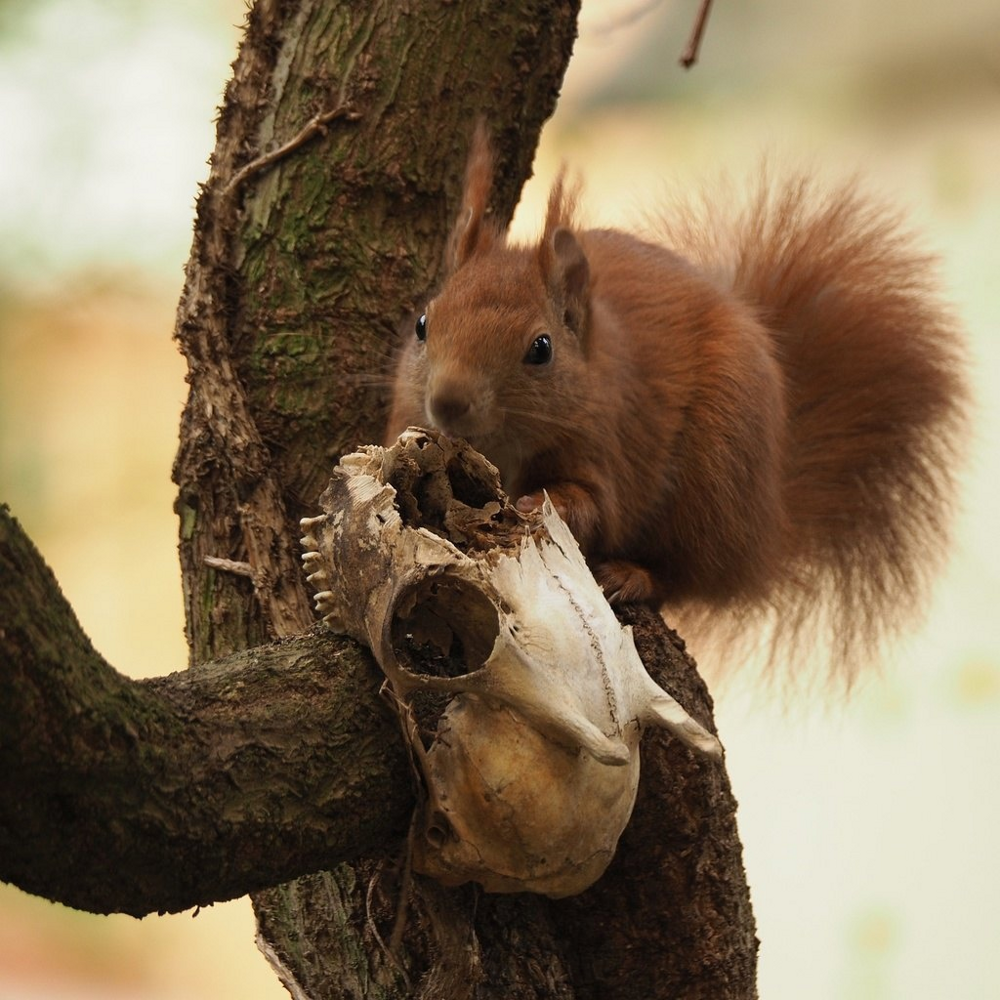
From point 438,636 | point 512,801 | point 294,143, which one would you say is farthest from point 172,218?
point 512,801

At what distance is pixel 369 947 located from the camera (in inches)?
60.9

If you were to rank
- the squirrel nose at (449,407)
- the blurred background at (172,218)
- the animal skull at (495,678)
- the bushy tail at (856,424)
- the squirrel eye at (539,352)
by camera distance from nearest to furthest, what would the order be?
the animal skull at (495,678), the squirrel nose at (449,407), the squirrel eye at (539,352), the bushy tail at (856,424), the blurred background at (172,218)

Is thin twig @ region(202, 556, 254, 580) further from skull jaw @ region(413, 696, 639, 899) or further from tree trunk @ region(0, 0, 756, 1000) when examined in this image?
skull jaw @ region(413, 696, 639, 899)

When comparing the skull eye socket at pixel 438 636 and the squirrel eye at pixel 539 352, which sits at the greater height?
the squirrel eye at pixel 539 352

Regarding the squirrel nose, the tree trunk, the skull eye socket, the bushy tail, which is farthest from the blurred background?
the skull eye socket

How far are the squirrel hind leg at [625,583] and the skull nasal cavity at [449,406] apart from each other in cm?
30

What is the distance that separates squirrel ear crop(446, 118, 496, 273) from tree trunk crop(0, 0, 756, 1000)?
86 mm

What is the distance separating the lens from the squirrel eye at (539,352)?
1841mm

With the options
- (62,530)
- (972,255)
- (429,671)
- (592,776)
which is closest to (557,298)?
(429,671)

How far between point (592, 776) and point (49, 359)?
9.35ft

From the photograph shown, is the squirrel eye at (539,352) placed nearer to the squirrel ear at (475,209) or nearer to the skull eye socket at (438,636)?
the squirrel ear at (475,209)

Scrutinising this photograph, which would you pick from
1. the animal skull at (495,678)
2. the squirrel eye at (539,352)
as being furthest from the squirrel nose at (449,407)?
the animal skull at (495,678)

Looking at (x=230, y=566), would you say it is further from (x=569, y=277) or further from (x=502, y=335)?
(x=569, y=277)

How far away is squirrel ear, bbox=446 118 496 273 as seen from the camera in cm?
187
